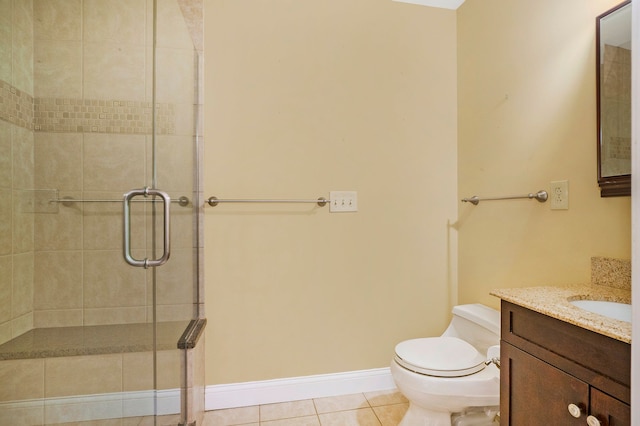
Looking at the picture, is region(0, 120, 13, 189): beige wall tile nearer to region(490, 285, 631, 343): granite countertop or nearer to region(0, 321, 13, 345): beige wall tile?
region(0, 321, 13, 345): beige wall tile

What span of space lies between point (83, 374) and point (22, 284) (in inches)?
13.9

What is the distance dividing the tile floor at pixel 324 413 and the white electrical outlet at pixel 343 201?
3.50 feet

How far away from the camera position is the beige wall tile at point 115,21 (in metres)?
1.09

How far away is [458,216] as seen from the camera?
1.98m

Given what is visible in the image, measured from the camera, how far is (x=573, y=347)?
2.56 ft

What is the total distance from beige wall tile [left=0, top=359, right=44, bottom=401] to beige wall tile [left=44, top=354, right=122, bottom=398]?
0.02 meters

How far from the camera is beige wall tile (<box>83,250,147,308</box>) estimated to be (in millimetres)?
1104

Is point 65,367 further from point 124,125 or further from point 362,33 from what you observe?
point 362,33

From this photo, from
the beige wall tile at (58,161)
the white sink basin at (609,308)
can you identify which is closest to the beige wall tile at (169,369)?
the beige wall tile at (58,161)

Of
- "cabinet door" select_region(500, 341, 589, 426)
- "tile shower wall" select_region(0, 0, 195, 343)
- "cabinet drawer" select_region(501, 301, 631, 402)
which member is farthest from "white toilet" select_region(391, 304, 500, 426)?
"tile shower wall" select_region(0, 0, 195, 343)

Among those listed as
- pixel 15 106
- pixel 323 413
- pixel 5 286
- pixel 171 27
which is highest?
pixel 171 27

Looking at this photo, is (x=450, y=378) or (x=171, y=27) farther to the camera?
Result: (x=171, y=27)

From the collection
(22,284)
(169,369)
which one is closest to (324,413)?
(169,369)

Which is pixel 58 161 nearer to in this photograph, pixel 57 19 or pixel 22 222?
pixel 22 222
